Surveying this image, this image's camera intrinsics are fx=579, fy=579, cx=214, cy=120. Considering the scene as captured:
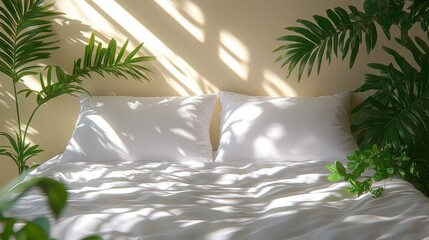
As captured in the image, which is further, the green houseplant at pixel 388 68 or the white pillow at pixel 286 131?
the white pillow at pixel 286 131

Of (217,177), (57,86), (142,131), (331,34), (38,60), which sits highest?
(331,34)

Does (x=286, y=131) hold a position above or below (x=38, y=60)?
below

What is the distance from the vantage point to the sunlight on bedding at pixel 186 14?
12.5 feet

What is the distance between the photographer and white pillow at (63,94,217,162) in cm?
342

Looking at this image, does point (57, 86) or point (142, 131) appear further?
point (57, 86)

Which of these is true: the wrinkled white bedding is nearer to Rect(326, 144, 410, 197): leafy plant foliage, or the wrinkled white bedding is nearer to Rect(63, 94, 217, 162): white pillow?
Rect(326, 144, 410, 197): leafy plant foliage

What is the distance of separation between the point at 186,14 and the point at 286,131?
1.07 meters

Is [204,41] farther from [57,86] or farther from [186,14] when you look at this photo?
[57,86]

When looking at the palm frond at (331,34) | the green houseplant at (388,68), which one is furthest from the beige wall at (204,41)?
the palm frond at (331,34)

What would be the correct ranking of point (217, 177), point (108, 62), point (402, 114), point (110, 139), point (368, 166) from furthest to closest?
point (108, 62), point (110, 139), point (402, 114), point (217, 177), point (368, 166)

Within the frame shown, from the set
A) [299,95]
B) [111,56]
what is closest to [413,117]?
[299,95]

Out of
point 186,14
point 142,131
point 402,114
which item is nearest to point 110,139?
point 142,131

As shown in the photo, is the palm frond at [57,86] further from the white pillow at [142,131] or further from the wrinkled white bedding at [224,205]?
the wrinkled white bedding at [224,205]

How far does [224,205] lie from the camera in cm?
230
